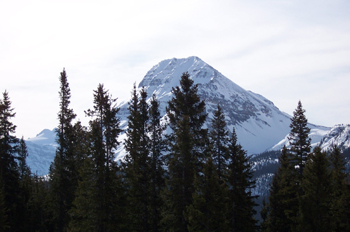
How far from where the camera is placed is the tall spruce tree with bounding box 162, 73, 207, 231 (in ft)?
80.6

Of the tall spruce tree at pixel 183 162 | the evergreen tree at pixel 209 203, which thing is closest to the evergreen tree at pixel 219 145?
the tall spruce tree at pixel 183 162

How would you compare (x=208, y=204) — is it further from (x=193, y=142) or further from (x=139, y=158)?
(x=139, y=158)

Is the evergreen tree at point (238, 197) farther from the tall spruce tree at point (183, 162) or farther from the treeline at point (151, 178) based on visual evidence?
the tall spruce tree at point (183, 162)

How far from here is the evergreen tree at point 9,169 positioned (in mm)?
29125

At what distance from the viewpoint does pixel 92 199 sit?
80.0 feet

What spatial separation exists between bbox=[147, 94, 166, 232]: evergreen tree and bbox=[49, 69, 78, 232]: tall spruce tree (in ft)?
31.3

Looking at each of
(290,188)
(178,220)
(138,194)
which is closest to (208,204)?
(178,220)

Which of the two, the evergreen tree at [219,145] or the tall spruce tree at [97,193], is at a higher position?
the evergreen tree at [219,145]

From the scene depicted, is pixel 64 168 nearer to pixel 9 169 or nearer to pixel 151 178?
pixel 9 169

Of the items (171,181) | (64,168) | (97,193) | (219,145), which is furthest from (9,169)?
(219,145)

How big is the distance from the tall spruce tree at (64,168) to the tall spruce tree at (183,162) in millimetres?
11807

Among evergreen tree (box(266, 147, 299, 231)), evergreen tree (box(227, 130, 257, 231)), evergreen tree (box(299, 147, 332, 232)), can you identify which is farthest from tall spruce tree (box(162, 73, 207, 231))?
evergreen tree (box(266, 147, 299, 231))

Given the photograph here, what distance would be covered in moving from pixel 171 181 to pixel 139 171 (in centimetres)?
356

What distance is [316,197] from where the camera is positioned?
2608 centimetres
